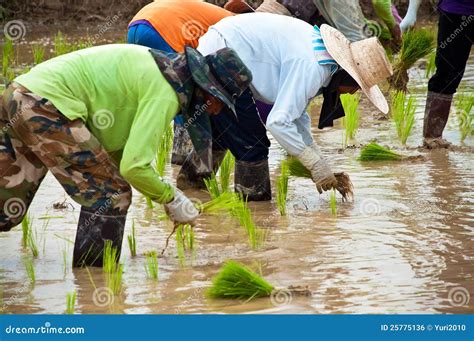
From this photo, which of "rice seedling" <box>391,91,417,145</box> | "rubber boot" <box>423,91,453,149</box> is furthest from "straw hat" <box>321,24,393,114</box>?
"rice seedling" <box>391,91,417,145</box>

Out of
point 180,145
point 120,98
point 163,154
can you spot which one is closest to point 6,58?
point 180,145

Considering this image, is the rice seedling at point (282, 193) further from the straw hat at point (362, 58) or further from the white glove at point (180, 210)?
the white glove at point (180, 210)

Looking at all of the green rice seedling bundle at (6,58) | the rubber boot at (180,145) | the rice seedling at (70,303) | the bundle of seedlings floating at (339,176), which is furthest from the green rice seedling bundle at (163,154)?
the rice seedling at (70,303)

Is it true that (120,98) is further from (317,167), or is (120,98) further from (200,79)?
(317,167)

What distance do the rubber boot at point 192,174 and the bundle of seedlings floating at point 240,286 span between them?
6.64ft

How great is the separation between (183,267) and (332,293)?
716mm

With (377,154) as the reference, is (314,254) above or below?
above

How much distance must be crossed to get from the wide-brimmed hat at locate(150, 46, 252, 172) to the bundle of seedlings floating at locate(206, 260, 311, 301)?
2.02ft

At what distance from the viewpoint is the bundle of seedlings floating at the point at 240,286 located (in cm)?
430

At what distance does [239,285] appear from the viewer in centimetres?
432

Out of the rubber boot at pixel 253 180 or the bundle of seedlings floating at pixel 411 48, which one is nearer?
the rubber boot at pixel 253 180

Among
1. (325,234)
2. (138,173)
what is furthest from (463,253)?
(138,173)

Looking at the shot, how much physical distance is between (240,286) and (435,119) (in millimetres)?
3331

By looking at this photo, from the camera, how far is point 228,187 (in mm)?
Answer: 6227
